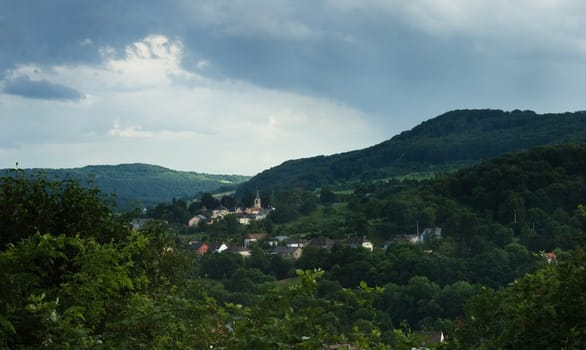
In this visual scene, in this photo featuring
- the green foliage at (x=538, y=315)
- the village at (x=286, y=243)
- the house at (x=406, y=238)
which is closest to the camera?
A: the green foliage at (x=538, y=315)

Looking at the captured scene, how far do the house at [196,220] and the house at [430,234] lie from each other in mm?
47586

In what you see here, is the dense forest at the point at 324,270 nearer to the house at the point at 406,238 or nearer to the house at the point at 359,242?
the house at the point at 406,238

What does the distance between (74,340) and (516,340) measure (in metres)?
4.80

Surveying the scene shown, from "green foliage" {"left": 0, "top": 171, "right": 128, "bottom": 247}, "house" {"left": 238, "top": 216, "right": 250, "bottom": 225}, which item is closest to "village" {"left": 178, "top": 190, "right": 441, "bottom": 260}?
"house" {"left": 238, "top": 216, "right": 250, "bottom": 225}

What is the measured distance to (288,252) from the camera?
100625 mm

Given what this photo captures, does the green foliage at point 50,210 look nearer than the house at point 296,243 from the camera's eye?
Yes

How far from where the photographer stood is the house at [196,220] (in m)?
136

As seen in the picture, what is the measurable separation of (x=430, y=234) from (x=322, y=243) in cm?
1721

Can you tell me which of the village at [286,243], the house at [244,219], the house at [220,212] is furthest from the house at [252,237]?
the house at [220,212]

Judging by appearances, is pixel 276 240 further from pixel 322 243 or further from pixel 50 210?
pixel 50 210

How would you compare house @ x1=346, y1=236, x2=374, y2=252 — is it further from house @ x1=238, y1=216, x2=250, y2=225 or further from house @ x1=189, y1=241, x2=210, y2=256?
house @ x1=238, y1=216, x2=250, y2=225

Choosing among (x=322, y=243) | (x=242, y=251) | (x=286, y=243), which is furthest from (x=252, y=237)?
(x=322, y=243)

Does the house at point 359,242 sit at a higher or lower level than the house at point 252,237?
higher

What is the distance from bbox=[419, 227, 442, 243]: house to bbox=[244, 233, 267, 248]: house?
2710cm
